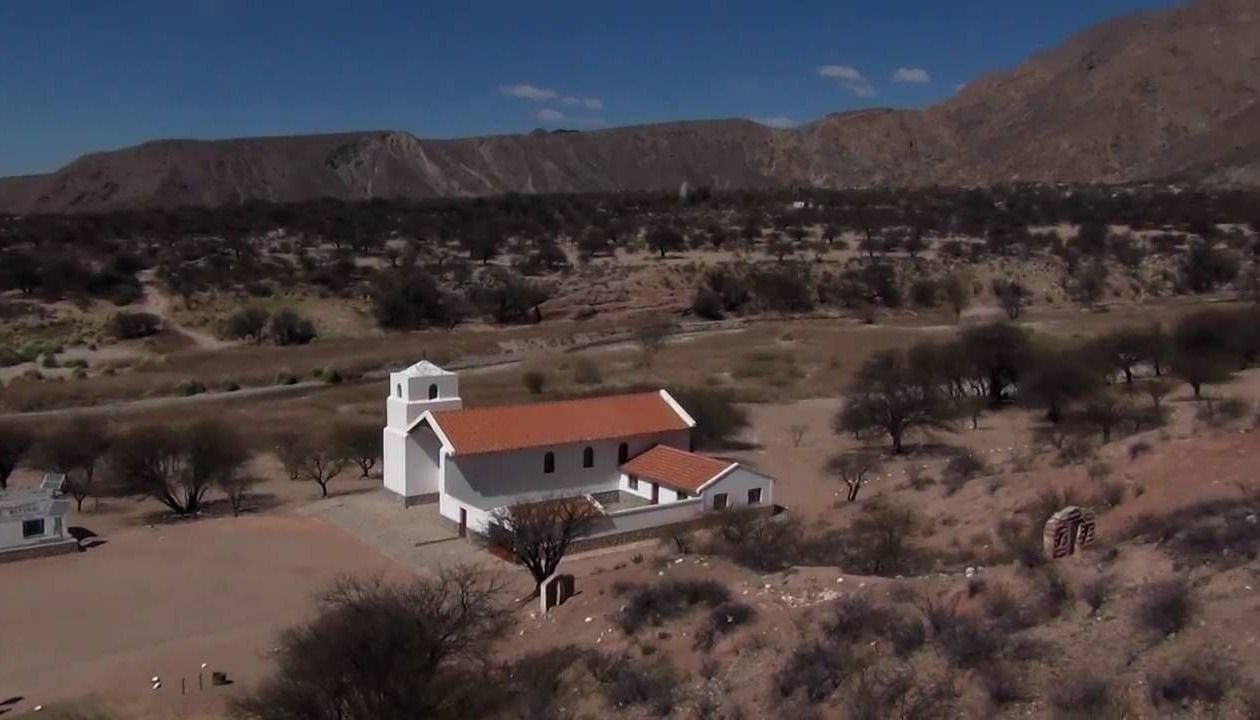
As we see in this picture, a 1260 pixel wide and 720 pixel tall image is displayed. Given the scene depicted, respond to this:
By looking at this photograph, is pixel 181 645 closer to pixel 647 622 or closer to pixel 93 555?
pixel 93 555

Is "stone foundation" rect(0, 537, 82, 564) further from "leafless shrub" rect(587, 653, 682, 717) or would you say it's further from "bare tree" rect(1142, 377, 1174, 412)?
"bare tree" rect(1142, 377, 1174, 412)

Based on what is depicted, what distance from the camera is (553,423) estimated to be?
27562mm

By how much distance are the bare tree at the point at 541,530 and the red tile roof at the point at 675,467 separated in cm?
335

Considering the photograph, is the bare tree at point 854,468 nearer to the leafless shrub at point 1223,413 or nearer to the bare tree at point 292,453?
the leafless shrub at point 1223,413

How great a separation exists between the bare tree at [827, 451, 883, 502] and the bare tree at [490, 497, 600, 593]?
6668 mm

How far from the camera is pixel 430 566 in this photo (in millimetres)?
23062

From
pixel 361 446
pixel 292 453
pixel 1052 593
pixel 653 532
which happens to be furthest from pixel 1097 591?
pixel 292 453

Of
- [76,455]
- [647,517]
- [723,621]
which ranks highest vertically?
[723,621]

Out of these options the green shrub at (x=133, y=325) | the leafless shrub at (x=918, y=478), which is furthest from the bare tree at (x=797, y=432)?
the green shrub at (x=133, y=325)

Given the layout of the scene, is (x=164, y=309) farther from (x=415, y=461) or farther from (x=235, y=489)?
(x=415, y=461)

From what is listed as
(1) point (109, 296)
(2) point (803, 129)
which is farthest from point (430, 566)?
(2) point (803, 129)

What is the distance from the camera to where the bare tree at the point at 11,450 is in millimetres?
31688

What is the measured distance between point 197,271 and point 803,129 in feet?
398

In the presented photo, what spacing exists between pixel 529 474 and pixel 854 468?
7579 mm
